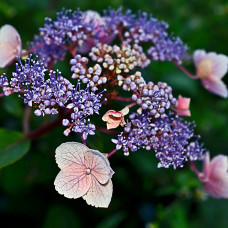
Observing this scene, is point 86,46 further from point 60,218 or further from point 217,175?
point 60,218

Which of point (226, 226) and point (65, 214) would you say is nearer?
point (65, 214)

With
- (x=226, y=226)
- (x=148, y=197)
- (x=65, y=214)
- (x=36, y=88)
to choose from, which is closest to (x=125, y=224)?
(x=148, y=197)

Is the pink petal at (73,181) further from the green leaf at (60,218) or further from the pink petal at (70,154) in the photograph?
the green leaf at (60,218)

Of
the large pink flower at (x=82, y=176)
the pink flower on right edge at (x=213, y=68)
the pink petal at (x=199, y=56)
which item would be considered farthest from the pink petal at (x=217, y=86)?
the large pink flower at (x=82, y=176)

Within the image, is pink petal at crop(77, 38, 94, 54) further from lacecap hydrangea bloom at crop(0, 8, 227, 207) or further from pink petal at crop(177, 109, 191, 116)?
pink petal at crop(177, 109, 191, 116)

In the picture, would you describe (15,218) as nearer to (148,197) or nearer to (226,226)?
(148,197)

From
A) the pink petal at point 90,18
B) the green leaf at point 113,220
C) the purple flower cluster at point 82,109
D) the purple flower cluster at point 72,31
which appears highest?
the pink petal at point 90,18
